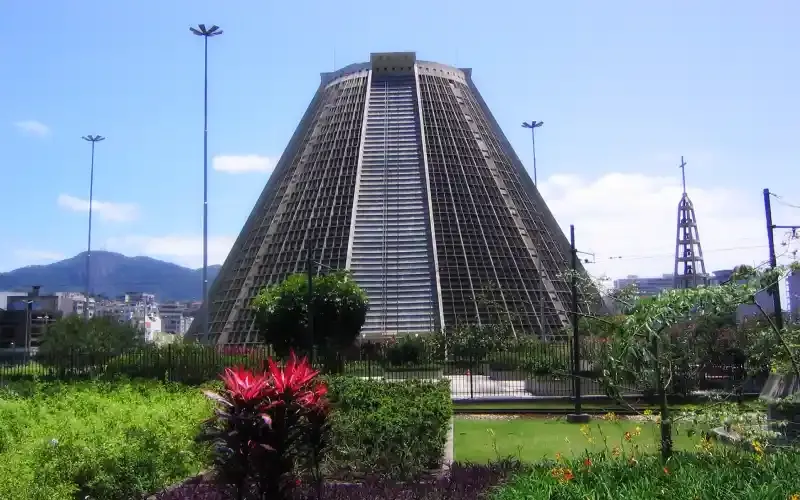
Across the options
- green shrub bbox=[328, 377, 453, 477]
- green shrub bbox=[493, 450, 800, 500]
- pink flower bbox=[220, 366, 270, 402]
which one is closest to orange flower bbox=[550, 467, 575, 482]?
green shrub bbox=[493, 450, 800, 500]

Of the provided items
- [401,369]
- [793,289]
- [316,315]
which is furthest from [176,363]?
[793,289]

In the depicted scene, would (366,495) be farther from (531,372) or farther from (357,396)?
(531,372)

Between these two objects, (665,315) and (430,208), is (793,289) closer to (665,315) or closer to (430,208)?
(665,315)

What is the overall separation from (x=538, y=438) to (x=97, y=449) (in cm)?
970

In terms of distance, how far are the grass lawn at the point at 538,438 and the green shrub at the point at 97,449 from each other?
15.3 feet

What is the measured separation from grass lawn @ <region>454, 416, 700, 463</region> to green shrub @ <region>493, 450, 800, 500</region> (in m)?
3.69

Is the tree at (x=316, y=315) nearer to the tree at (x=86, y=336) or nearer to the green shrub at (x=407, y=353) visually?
the green shrub at (x=407, y=353)

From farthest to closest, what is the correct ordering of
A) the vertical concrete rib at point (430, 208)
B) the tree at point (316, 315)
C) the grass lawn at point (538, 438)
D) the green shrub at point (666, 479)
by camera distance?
the vertical concrete rib at point (430, 208) → the tree at point (316, 315) → the grass lawn at point (538, 438) → the green shrub at point (666, 479)

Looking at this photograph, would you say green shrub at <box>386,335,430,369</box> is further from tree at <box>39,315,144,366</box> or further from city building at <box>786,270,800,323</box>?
city building at <box>786,270,800,323</box>

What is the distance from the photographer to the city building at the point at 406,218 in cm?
5000

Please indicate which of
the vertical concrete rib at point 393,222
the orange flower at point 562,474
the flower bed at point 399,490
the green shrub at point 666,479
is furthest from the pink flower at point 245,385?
the vertical concrete rib at point 393,222

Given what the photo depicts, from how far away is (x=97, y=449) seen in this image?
8.84m

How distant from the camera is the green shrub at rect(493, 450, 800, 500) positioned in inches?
253

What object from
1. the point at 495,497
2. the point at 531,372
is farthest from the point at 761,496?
the point at 531,372
